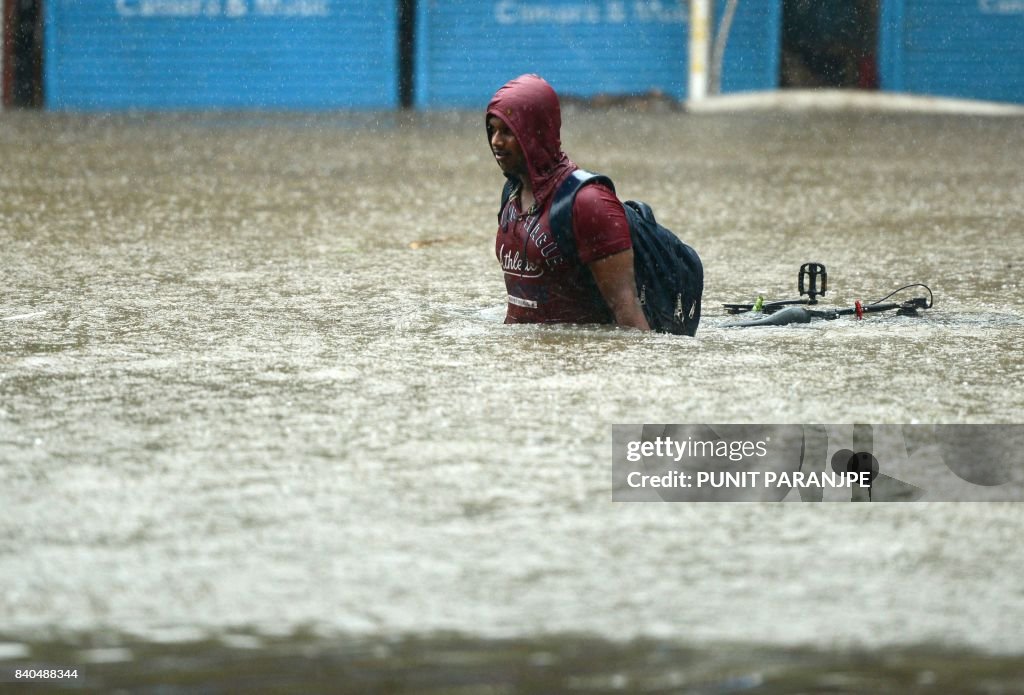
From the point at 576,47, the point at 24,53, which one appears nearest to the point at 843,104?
the point at 576,47

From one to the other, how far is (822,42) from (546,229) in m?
17.7

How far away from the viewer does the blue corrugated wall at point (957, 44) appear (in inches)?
813

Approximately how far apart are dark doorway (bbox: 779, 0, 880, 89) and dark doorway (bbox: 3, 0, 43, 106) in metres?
10.3

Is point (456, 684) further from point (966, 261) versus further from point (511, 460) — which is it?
point (966, 261)

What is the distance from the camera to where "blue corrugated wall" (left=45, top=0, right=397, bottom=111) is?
20.1 metres

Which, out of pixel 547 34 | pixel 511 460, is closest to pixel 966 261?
pixel 511 460

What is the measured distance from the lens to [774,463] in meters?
3.61

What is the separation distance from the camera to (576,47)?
20.7 m

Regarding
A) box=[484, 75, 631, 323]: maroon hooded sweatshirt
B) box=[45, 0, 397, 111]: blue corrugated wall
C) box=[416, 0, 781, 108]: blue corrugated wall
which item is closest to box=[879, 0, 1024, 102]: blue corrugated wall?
box=[416, 0, 781, 108]: blue corrugated wall

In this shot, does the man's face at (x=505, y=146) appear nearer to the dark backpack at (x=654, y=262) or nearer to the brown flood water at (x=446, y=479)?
the dark backpack at (x=654, y=262)

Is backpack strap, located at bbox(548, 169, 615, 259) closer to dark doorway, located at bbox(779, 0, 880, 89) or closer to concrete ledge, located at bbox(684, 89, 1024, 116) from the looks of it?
concrete ledge, located at bbox(684, 89, 1024, 116)

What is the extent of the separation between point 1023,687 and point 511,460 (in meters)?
1.49

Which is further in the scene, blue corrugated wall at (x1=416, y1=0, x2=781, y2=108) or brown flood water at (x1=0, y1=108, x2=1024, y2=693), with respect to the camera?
blue corrugated wall at (x1=416, y1=0, x2=781, y2=108)

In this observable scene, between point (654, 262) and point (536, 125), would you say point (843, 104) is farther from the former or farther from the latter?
point (536, 125)
